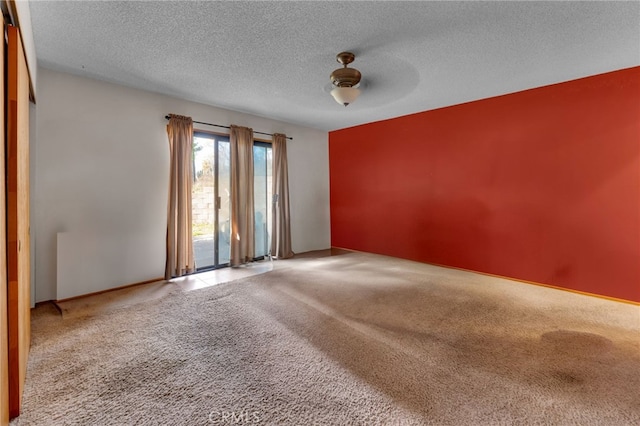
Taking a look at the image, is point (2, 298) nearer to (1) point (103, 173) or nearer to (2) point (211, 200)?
(1) point (103, 173)

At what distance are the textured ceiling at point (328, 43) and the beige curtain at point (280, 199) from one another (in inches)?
56.3

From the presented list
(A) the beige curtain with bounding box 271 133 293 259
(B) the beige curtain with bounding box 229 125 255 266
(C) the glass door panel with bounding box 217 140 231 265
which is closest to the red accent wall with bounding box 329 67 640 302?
(A) the beige curtain with bounding box 271 133 293 259

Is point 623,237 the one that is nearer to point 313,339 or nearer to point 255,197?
point 313,339

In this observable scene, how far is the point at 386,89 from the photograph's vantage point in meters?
3.61

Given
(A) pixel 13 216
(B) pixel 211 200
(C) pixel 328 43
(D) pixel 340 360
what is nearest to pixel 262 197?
(B) pixel 211 200

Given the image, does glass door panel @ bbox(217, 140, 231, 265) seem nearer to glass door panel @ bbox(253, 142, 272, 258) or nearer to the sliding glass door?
the sliding glass door

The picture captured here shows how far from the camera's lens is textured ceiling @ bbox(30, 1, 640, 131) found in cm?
209

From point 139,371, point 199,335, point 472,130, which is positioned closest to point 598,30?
point 472,130

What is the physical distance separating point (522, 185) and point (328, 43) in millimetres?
3025

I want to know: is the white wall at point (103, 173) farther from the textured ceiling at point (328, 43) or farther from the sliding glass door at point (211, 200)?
the sliding glass door at point (211, 200)

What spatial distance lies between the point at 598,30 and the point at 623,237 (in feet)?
6.99

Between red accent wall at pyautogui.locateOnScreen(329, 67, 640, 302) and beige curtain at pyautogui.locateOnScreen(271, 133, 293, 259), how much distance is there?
155 cm

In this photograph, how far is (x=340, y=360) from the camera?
2.02 m

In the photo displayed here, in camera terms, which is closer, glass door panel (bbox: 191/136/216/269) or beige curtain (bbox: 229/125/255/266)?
glass door panel (bbox: 191/136/216/269)
